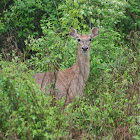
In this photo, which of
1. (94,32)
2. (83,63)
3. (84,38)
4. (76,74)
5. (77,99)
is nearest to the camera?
(77,99)

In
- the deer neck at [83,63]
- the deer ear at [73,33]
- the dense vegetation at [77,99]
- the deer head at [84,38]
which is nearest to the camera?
the dense vegetation at [77,99]

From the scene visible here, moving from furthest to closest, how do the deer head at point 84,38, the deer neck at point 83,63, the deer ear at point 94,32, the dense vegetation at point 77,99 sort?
the deer ear at point 94,32
the deer head at point 84,38
the deer neck at point 83,63
the dense vegetation at point 77,99

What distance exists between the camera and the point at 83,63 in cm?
705

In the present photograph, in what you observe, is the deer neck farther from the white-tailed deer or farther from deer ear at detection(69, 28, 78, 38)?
deer ear at detection(69, 28, 78, 38)

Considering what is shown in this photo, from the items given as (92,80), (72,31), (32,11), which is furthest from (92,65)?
(32,11)

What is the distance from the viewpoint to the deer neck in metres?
6.90

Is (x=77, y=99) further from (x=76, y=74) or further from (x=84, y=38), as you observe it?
(x=84, y=38)

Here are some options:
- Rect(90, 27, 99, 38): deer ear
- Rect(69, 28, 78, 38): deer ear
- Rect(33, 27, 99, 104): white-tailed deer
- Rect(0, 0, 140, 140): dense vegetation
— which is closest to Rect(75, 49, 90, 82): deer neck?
Rect(33, 27, 99, 104): white-tailed deer

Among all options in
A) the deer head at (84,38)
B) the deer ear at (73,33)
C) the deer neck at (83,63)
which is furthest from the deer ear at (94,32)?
the deer neck at (83,63)

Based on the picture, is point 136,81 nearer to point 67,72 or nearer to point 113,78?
point 113,78

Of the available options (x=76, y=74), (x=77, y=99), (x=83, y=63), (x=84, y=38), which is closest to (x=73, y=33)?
(x=84, y=38)

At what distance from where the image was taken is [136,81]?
19.1ft

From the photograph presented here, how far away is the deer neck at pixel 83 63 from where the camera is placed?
272 inches

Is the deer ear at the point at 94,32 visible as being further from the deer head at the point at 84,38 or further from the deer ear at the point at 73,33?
the deer ear at the point at 73,33
